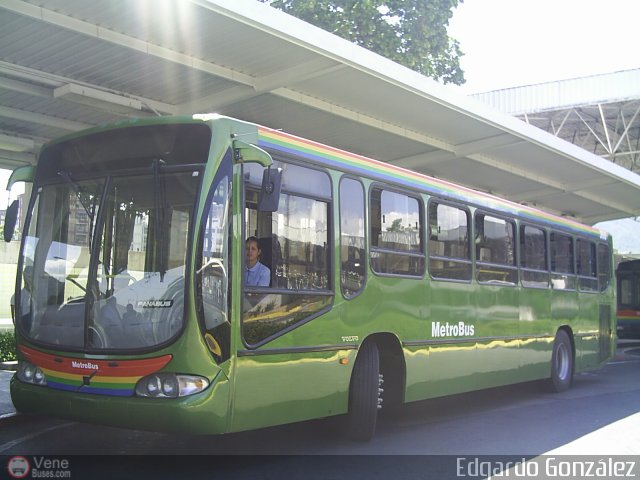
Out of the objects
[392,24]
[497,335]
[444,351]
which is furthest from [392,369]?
[392,24]

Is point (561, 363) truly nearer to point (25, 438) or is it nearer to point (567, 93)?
point (25, 438)

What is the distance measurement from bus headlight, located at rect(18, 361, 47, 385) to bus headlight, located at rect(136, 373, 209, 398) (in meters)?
1.15

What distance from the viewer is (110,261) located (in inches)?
A: 241

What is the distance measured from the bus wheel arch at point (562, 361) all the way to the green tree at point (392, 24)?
12956 mm

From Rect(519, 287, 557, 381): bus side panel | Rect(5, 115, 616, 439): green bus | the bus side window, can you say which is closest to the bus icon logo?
Rect(5, 115, 616, 439): green bus

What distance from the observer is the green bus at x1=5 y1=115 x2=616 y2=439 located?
18.9 ft

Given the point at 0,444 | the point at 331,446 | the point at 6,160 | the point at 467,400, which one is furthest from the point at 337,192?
the point at 6,160

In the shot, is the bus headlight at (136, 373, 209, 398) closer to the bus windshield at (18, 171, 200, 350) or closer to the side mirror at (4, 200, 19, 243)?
the bus windshield at (18, 171, 200, 350)

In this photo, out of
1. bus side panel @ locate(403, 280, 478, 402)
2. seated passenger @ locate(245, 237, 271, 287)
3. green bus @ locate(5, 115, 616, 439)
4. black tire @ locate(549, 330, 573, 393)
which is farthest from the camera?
black tire @ locate(549, 330, 573, 393)

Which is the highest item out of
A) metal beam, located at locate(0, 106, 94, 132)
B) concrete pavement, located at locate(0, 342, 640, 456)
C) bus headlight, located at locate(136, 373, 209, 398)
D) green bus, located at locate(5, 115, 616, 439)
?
metal beam, located at locate(0, 106, 94, 132)

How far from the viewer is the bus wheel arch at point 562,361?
40.1 feet

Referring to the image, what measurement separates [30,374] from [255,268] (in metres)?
2.23

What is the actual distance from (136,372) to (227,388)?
735 mm

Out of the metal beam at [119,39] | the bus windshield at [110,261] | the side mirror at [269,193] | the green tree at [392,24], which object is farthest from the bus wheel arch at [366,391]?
the green tree at [392,24]
